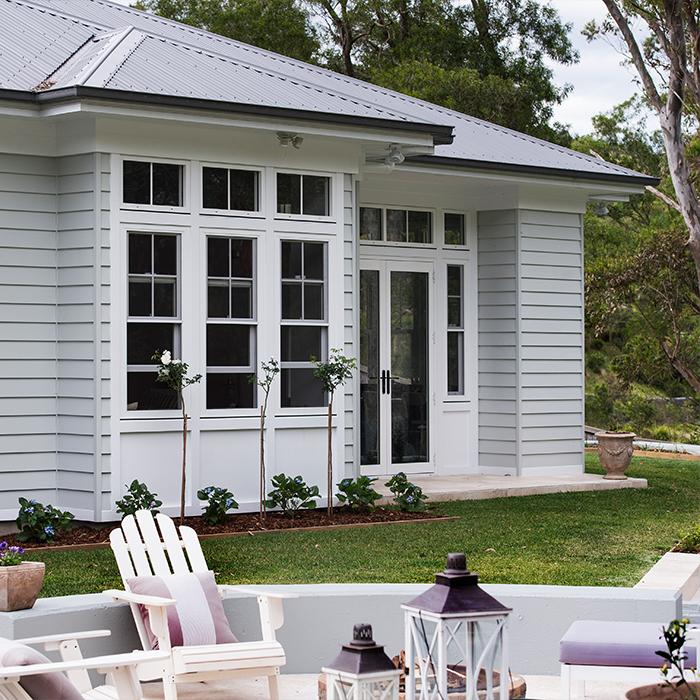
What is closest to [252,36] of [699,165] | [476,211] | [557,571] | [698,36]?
[699,165]

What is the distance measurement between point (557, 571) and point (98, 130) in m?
4.72

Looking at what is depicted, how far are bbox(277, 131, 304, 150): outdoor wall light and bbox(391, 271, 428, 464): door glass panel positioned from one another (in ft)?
9.34

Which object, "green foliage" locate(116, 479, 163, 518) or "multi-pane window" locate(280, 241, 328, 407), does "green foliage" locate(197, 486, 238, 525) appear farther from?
"multi-pane window" locate(280, 241, 328, 407)

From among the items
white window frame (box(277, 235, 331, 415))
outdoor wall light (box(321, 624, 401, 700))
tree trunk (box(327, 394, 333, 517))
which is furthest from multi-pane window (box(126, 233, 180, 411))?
outdoor wall light (box(321, 624, 401, 700))

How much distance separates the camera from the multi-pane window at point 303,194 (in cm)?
1121

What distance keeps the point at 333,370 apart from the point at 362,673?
680cm

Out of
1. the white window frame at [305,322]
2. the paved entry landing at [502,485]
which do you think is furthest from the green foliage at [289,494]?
the paved entry landing at [502,485]

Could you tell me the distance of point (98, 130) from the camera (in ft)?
33.4

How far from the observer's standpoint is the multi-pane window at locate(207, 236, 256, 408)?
428 inches

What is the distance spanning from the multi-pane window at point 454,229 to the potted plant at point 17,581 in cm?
819

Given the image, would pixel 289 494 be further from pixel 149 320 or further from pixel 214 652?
pixel 214 652

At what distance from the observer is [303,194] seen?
11.3 m

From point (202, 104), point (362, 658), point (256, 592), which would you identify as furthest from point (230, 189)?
point (362, 658)

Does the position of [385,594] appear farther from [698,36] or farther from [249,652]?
[698,36]
